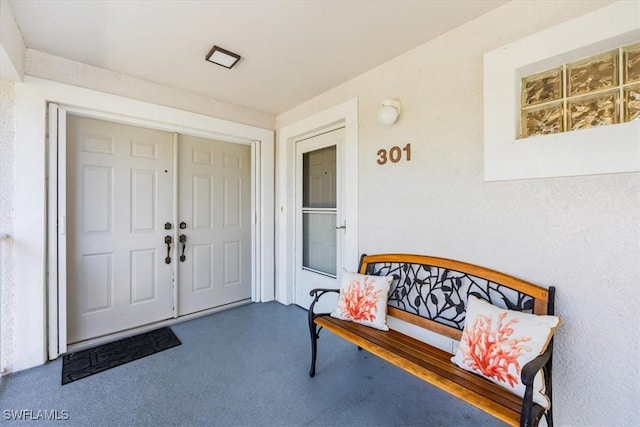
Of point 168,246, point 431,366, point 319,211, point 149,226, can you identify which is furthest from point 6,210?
point 431,366

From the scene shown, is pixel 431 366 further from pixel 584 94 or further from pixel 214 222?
pixel 214 222

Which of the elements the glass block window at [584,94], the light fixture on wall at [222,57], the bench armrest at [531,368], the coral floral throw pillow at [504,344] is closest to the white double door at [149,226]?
the light fixture on wall at [222,57]

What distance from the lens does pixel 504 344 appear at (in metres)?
1.25

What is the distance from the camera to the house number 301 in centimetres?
201

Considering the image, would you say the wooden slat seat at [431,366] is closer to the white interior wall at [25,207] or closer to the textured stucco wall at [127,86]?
the white interior wall at [25,207]

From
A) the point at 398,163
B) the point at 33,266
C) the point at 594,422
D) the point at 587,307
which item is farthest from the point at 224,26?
the point at 594,422

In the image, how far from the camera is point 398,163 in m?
2.07

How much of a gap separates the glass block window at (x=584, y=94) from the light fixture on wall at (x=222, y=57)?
1.94 meters

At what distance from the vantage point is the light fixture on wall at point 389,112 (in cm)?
200

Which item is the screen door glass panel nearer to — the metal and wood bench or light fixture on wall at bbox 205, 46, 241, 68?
the metal and wood bench

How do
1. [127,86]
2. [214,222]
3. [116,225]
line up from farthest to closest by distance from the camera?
[214,222]
[116,225]
[127,86]

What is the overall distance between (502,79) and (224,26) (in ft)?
5.60

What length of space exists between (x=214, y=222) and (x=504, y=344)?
9.18 feet

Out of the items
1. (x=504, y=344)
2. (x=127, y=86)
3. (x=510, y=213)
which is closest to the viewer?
(x=504, y=344)
